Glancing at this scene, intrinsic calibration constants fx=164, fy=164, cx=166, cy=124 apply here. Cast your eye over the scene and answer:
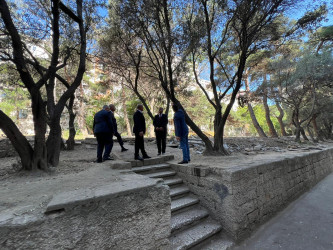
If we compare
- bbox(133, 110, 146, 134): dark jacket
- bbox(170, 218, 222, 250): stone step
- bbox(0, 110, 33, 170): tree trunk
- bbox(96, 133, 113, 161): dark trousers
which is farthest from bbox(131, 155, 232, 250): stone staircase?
bbox(0, 110, 33, 170): tree trunk

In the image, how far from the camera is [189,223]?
2.92 meters

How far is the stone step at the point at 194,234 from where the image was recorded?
255 centimetres

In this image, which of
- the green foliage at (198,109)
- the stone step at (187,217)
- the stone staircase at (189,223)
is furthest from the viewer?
the green foliage at (198,109)

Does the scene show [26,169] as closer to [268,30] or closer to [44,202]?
[44,202]

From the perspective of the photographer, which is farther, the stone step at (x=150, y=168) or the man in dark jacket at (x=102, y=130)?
the man in dark jacket at (x=102, y=130)

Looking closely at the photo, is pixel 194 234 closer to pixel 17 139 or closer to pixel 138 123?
pixel 138 123

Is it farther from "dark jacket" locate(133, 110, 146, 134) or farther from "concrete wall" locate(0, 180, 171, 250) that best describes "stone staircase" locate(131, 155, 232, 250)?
"dark jacket" locate(133, 110, 146, 134)

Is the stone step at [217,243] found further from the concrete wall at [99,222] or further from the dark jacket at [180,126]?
the dark jacket at [180,126]

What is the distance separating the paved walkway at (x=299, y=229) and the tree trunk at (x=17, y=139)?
427 centimetres

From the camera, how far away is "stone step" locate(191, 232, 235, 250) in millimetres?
2705

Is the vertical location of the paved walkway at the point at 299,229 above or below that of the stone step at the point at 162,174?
below

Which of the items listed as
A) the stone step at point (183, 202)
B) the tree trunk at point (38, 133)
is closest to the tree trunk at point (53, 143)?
the tree trunk at point (38, 133)

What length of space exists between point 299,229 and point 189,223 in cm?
215

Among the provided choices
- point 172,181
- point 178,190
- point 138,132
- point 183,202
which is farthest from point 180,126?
point 183,202
